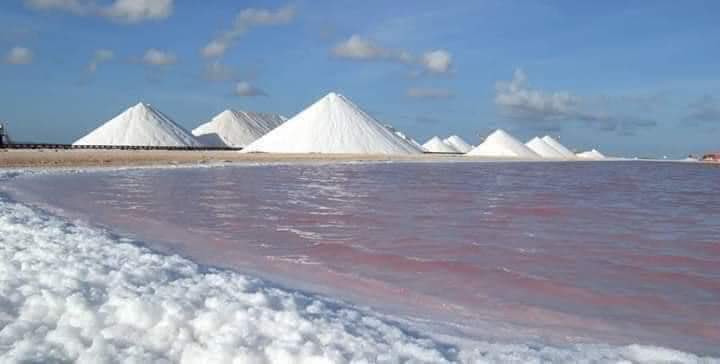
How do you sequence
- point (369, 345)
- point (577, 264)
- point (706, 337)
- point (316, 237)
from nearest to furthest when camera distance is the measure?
1. point (369, 345)
2. point (706, 337)
3. point (577, 264)
4. point (316, 237)

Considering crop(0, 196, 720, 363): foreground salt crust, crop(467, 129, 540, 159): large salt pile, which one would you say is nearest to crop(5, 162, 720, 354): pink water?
crop(0, 196, 720, 363): foreground salt crust

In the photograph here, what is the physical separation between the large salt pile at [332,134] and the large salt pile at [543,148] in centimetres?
3950

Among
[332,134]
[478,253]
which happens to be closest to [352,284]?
[478,253]

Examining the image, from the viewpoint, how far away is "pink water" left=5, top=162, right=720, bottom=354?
3475 mm

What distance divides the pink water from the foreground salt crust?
0.37 m

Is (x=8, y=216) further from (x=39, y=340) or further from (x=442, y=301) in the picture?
(x=442, y=301)

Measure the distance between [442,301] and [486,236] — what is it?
2969 mm

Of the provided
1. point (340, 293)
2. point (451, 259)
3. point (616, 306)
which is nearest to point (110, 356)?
point (340, 293)

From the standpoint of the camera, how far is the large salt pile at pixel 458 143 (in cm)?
9569

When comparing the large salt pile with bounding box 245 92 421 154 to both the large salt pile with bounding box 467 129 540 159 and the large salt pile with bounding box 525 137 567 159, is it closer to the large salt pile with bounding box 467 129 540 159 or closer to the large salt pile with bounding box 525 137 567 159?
the large salt pile with bounding box 467 129 540 159

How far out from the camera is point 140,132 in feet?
173

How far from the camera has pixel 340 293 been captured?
3.81 meters

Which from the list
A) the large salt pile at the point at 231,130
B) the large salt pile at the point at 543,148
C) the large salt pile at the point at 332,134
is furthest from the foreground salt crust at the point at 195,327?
the large salt pile at the point at 543,148

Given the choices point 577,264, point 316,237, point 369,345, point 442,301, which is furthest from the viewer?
point 316,237
